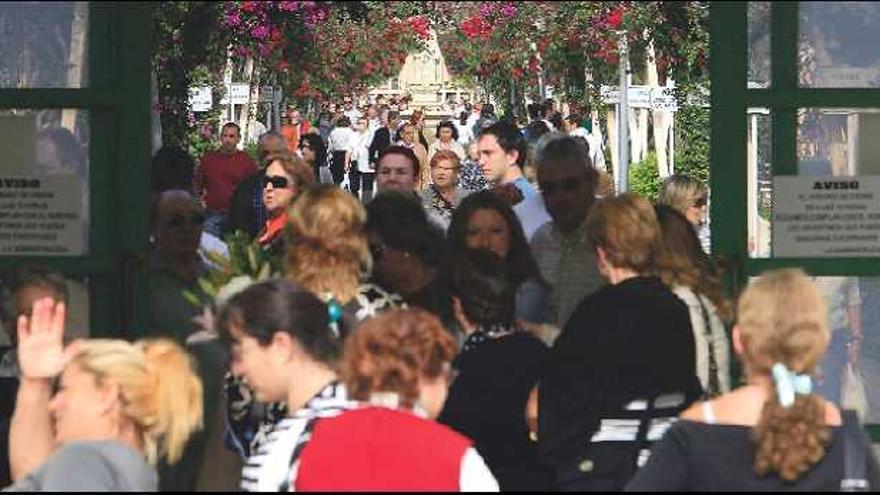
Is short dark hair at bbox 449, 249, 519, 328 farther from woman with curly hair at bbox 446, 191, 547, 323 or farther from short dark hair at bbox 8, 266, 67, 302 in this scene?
short dark hair at bbox 8, 266, 67, 302

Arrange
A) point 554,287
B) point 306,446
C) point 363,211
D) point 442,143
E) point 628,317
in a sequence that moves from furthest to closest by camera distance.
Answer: point 442,143 → point 554,287 → point 363,211 → point 628,317 → point 306,446

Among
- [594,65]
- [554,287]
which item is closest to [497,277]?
[554,287]

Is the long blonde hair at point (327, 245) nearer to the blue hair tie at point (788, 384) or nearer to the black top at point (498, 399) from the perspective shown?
the black top at point (498, 399)

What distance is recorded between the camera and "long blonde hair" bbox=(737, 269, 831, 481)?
5711 millimetres

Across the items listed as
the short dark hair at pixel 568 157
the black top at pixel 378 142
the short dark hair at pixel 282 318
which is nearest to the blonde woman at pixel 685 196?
the short dark hair at pixel 568 157

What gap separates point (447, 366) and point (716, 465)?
743 mm

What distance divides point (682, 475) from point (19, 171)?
3.67m

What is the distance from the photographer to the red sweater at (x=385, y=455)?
215 inches

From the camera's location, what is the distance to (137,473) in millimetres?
5918

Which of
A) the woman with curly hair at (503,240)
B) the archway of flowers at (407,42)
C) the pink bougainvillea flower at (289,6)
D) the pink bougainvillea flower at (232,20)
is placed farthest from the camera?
the pink bougainvillea flower at (232,20)

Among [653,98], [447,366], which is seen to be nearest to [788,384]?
[447,366]

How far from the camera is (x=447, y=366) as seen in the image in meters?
5.77

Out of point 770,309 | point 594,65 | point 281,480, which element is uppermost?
point 594,65

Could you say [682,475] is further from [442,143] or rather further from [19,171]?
[442,143]
